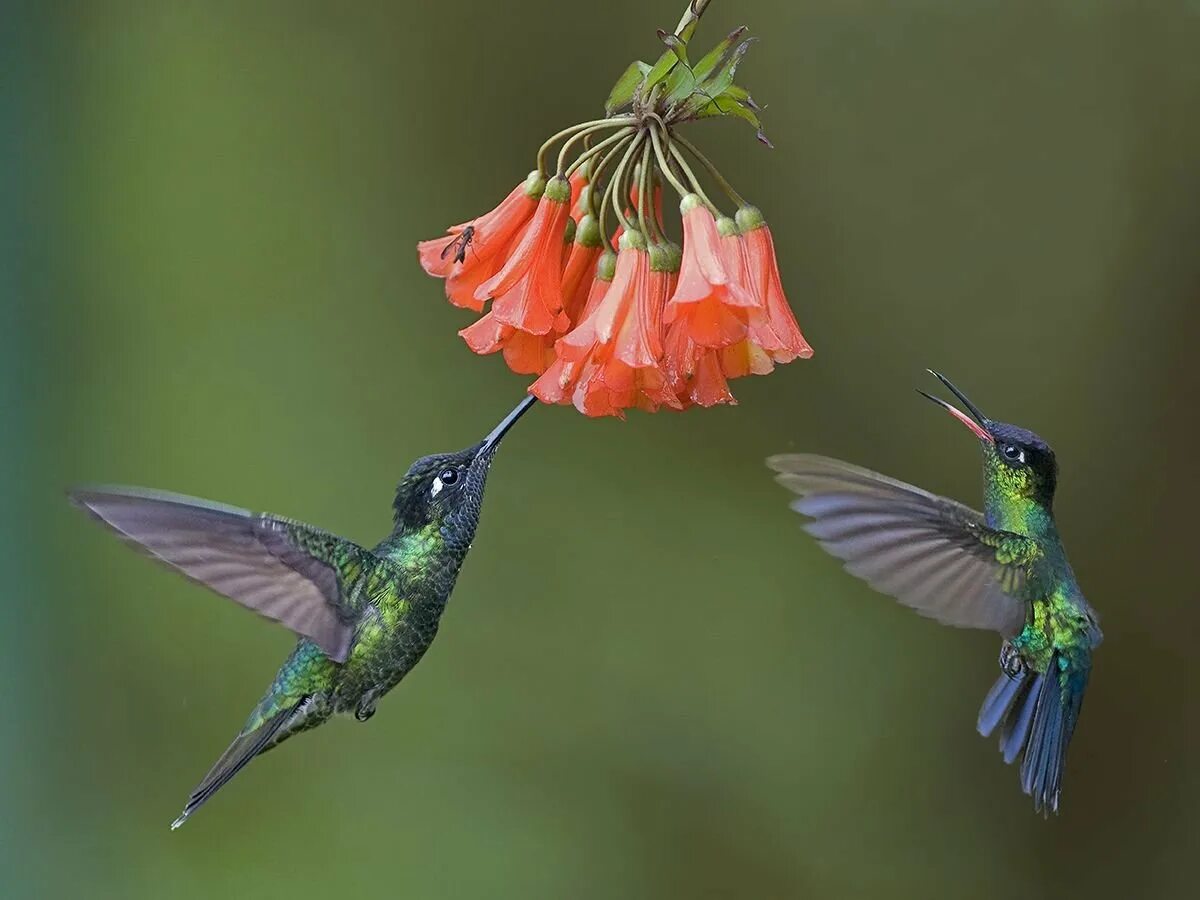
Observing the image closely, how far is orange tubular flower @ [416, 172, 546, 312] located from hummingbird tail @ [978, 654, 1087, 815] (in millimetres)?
804

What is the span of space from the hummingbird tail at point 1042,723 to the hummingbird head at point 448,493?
0.68 m

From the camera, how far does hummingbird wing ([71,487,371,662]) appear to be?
1.04 m

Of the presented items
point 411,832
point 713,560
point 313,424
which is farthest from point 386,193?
point 411,832

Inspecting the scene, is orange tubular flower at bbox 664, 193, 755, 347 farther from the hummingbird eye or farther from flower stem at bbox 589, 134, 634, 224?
the hummingbird eye

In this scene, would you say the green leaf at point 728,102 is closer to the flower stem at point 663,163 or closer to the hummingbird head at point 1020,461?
the flower stem at point 663,163

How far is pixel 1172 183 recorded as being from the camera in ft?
8.12

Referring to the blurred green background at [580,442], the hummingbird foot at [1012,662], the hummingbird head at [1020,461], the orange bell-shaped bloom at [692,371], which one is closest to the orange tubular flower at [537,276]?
the orange bell-shaped bloom at [692,371]

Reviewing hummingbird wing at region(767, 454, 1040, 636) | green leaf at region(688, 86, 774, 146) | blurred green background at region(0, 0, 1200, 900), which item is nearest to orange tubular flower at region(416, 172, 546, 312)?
green leaf at region(688, 86, 774, 146)

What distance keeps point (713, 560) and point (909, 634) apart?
44 cm

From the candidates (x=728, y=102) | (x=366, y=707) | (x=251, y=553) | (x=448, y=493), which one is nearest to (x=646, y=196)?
(x=728, y=102)

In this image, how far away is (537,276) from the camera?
1131mm

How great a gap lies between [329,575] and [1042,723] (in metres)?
0.87

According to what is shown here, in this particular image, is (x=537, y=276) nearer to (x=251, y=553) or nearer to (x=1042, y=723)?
(x=251, y=553)

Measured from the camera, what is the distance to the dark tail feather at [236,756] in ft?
4.15
